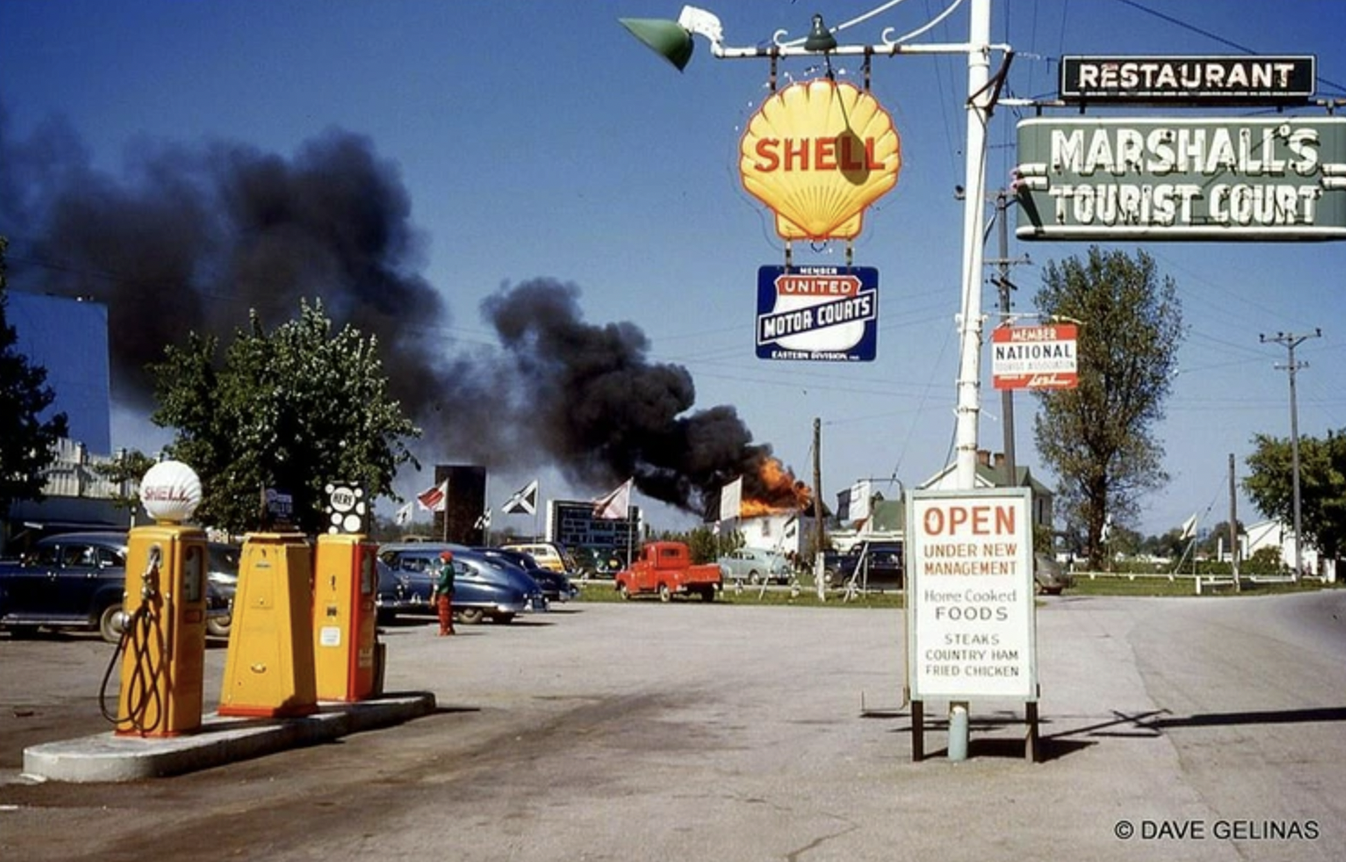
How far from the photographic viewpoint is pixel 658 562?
46.4 m

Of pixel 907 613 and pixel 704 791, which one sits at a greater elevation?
pixel 907 613

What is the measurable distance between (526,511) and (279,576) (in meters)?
36.4

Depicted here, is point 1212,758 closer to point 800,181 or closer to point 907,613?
point 907,613

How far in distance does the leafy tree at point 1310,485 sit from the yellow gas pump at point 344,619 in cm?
8677

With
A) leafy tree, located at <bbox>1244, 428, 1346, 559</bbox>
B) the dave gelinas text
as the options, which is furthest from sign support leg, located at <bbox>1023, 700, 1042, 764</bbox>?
leafy tree, located at <bbox>1244, 428, 1346, 559</bbox>

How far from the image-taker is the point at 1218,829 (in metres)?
8.16

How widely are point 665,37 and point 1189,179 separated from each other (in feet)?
14.2

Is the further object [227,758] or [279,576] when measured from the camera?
[279,576]

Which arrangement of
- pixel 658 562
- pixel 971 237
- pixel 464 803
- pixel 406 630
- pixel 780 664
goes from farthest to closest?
pixel 658 562 < pixel 406 630 < pixel 780 664 < pixel 971 237 < pixel 464 803

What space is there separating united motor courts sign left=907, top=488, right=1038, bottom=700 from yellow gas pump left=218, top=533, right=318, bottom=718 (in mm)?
5091

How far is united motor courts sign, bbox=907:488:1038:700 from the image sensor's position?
35.7 ft

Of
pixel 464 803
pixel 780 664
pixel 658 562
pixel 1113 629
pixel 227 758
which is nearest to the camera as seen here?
pixel 464 803

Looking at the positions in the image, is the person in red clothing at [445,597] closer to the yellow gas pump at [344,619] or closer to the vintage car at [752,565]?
the yellow gas pump at [344,619]

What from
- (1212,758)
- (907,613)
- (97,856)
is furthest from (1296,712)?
(97,856)
